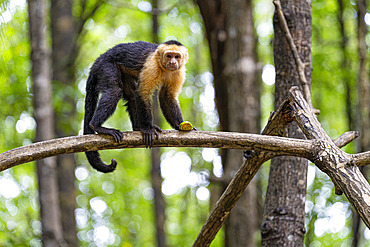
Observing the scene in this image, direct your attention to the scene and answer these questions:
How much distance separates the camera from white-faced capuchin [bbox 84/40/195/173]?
458 cm

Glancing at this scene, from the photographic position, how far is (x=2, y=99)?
7.88 m

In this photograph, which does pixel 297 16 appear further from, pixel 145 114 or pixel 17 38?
pixel 17 38

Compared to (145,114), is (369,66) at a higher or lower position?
higher

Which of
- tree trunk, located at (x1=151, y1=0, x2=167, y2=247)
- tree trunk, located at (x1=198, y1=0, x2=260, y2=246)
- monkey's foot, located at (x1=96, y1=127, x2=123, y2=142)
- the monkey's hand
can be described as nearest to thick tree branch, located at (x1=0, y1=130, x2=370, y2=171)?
monkey's foot, located at (x1=96, y1=127, x2=123, y2=142)

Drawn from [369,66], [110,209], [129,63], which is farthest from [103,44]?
[129,63]

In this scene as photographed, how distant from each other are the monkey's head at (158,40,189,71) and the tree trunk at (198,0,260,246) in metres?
2.12

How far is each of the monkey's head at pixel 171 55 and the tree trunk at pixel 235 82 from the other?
2.12 m

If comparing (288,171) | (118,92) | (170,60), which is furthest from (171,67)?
(288,171)

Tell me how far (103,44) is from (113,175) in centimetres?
543

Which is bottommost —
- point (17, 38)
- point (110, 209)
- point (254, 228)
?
point (110, 209)

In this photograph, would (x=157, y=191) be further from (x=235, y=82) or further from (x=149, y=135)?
(x=149, y=135)

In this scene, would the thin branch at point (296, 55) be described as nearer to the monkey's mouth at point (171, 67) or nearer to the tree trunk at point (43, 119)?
the monkey's mouth at point (171, 67)

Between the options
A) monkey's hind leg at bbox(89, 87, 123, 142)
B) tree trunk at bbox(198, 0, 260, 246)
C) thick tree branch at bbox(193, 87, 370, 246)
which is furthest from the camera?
tree trunk at bbox(198, 0, 260, 246)

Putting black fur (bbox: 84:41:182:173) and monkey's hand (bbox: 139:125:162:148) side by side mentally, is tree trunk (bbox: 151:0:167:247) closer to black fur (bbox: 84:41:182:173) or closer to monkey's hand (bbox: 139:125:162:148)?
black fur (bbox: 84:41:182:173)
